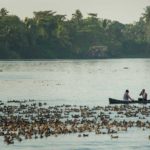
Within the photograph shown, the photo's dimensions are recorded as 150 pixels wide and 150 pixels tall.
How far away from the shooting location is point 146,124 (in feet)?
184

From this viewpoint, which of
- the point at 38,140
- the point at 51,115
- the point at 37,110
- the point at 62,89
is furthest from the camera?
the point at 62,89

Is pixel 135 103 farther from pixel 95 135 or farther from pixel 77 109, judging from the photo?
pixel 95 135

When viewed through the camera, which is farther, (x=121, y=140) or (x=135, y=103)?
(x=135, y=103)

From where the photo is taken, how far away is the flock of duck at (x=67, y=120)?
52075 mm

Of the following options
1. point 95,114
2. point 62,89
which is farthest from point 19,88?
point 95,114

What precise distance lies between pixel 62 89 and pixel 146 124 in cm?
4813

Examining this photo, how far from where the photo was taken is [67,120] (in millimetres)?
57625

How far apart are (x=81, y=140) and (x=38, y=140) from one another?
2.81 m

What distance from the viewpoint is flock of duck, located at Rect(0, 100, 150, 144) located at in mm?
52075

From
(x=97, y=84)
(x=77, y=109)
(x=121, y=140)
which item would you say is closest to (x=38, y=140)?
(x=121, y=140)

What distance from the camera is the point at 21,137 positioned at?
5059 centimetres

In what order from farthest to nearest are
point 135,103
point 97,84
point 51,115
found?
point 97,84, point 135,103, point 51,115

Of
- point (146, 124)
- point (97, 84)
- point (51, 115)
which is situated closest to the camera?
point (146, 124)

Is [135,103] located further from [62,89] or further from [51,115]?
[62,89]
